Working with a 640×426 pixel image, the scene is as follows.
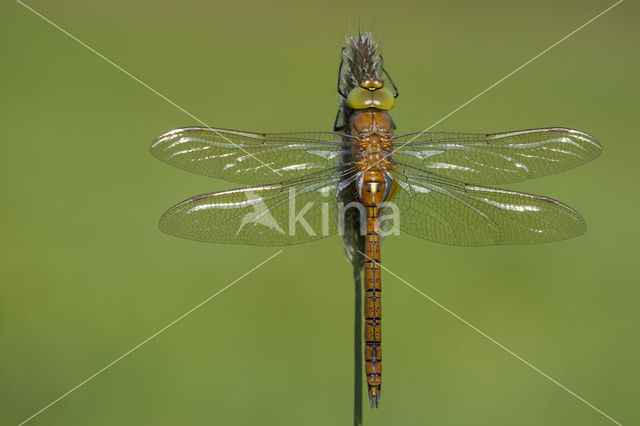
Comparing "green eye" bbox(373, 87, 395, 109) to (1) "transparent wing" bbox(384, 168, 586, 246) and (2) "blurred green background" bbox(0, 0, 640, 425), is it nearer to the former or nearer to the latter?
(1) "transparent wing" bbox(384, 168, 586, 246)

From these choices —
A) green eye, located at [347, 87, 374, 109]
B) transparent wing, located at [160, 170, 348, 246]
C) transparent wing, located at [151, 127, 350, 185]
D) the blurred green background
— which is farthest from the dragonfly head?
the blurred green background

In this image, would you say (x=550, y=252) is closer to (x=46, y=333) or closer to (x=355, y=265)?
(x=355, y=265)

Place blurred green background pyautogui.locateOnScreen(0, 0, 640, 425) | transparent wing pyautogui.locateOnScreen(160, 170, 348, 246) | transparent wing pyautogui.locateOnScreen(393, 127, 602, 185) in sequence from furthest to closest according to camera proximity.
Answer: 1. blurred green background pyautogui.locateOnScreen(0, 0, 640, 425)
2. transparent wing pyautogui.locateOnScreen(393, 127, 602, 185)
3. transparent wing pyautogui.locateOnScreen(160, 170, 348, 246)

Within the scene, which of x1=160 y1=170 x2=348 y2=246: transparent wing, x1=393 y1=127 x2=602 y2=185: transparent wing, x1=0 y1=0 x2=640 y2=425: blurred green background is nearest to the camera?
x1=160 y1=170 x2=348 y2=246: transparent wing

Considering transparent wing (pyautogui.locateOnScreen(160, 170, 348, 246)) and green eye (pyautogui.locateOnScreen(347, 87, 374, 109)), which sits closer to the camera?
transparent wing (pyautogui.locateOnScreen(160, 170, 348, 246))

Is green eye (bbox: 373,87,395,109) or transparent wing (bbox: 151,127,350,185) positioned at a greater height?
green eye (bbox: 373,87,395,109)

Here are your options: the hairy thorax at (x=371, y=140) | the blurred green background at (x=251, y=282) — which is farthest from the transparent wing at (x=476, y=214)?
the blurred green background at (x=251, y=282)

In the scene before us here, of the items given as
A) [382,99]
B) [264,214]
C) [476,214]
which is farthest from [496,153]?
[264,214]

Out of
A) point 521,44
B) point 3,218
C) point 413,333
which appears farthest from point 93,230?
point 521,44
